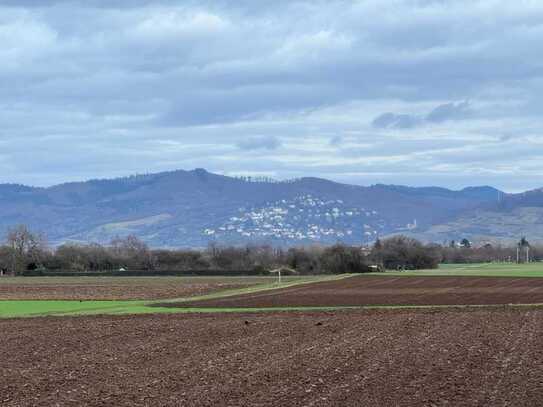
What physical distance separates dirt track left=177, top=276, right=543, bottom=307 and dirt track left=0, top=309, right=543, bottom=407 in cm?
1815

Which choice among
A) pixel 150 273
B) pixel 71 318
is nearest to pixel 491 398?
pixel 71 318

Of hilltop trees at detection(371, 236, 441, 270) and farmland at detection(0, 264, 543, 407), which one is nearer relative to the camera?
farmland at detection(0, 264, 543, 407)

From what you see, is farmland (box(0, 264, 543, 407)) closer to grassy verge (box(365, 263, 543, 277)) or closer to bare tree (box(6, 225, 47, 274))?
grassy verge (box(365, 263, 543, 277))

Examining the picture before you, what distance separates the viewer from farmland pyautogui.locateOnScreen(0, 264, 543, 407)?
24609mm

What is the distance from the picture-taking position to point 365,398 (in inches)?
935

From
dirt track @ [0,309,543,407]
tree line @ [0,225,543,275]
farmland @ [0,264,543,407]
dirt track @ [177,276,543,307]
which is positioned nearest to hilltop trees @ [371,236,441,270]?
tree line @ [0,225,543,275]

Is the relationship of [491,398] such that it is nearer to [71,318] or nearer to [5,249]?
[71,318]

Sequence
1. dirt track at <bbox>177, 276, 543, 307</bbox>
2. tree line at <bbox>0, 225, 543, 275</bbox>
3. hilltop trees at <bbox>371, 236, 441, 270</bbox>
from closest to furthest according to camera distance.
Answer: dirt track at <bbox>177, 276, 543, 307</bbox> < tree line at <bbox>0, 225, 543, 275</bbox> < hilltop trees at <bbox>371, 236, 441, 270</bbox>

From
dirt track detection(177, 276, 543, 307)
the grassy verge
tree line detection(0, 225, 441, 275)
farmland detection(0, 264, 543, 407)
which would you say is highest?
tree line detection(0, 225, 441, 275)

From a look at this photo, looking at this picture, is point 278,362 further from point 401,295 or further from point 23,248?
point 23,248

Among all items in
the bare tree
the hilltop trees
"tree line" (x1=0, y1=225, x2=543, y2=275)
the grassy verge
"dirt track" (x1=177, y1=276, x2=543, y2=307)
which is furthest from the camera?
the hilltop trees

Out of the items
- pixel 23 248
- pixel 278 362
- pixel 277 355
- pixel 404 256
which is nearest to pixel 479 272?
pixel 404 256

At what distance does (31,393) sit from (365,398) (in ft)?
27.5

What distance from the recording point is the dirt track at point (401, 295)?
221 ft
